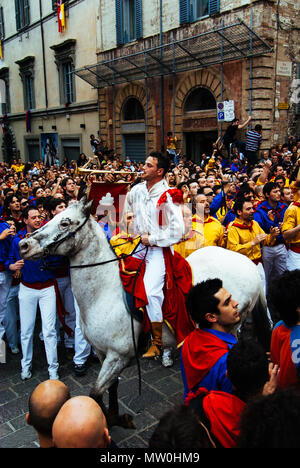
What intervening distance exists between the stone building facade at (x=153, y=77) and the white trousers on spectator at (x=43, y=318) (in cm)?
1305

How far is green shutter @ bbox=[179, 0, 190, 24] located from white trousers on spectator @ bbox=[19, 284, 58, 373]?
53.2 ft

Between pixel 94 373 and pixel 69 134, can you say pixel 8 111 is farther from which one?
pixel 94 373

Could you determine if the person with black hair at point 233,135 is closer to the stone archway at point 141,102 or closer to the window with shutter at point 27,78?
the stone archway at point 141,102

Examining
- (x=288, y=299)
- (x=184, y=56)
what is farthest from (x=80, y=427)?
(x=184, y=56)

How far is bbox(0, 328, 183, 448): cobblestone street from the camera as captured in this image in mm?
3949

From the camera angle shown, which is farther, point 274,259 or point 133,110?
point 133,110

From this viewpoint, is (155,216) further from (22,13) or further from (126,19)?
(22,13)

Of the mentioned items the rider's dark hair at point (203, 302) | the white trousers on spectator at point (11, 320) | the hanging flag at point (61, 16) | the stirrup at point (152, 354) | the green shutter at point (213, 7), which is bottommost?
the stirrup at point (152, 354)

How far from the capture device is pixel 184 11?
17.4 metres

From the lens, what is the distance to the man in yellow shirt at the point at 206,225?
595 cm

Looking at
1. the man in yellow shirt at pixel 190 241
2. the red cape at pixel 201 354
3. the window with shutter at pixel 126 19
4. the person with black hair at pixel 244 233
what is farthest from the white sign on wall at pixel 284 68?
the red cape at pixel 201 354

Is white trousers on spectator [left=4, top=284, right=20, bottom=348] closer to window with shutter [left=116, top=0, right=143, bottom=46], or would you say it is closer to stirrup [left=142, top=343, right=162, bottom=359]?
stirrup [left=142, top=343, right=162, bottom=359]

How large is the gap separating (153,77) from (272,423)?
20341mm

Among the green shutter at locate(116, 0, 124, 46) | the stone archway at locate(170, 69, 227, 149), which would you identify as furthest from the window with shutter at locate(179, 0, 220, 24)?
the green shutter at locate(116, 0, 124, 46)
